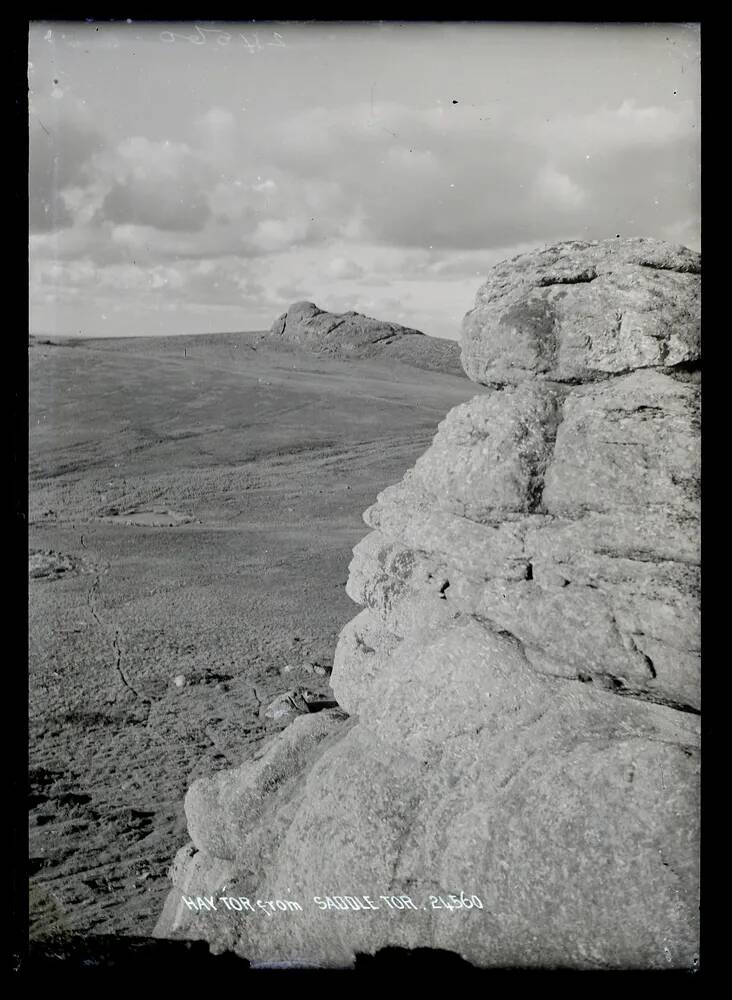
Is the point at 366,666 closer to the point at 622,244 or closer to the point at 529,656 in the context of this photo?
the point at 529,656

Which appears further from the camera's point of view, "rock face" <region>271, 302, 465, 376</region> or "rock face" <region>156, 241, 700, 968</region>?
"rock face" <region>271, 302, 465, 376</region>

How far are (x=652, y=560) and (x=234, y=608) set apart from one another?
7.29m

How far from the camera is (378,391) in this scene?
67.4 ft

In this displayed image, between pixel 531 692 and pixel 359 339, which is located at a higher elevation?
pixel 359 339

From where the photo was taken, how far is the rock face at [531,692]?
3650 millimetres

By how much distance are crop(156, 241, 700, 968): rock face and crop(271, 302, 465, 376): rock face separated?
17044mm

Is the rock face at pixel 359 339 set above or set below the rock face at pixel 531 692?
above

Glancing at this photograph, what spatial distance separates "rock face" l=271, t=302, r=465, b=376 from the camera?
21594 mm

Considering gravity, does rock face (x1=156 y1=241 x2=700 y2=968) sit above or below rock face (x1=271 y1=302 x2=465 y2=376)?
A: below

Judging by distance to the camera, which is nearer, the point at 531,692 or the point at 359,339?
the point at 531,692

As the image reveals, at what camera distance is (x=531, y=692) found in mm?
4098

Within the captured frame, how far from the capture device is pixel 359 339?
22.9 m

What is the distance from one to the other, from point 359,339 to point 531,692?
19566 mm

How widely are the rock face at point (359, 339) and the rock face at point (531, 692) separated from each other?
17044 mm
